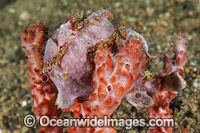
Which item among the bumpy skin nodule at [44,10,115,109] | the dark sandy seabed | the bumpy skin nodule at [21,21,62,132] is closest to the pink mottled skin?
the bumpy skin nodule at [44,10,115,109]

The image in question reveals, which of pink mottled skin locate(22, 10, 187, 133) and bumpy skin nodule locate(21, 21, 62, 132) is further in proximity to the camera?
bumpy skin nodule locate(21, 21, 62, 132)

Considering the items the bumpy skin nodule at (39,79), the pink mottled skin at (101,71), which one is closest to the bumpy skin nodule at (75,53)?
the pink mottled skin at (101,71)

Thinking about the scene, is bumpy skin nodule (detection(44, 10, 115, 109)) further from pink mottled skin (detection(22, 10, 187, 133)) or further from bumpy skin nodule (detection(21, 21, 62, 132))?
bumpy skin nodule (detection(21, 21, 62, 132))

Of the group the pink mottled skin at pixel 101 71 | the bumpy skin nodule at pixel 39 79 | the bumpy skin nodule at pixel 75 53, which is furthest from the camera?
the bumpy skin nodule at pixel 39 79

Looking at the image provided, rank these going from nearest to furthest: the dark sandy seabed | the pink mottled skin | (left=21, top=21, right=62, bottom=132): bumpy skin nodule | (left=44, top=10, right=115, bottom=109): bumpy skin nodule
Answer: the pink mottled skin < (left=44, top=10, right=115, bottom=109): bumpy skin nodule < (left=21, top=21, right=62, bottom=132): bumpy skin nodule < the dark sandy seabed

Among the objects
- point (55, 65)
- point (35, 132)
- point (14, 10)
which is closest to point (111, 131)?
point (55, 65)

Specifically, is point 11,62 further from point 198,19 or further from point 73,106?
point 198,19

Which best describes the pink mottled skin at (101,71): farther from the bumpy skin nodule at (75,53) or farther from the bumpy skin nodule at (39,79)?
the bumpy skin nodule at (39,79)

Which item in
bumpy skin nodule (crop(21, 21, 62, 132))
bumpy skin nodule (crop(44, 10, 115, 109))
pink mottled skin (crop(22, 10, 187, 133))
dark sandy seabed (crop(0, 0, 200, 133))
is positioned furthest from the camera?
dark sandy seabed (crop(0, 0, 200, 133))
